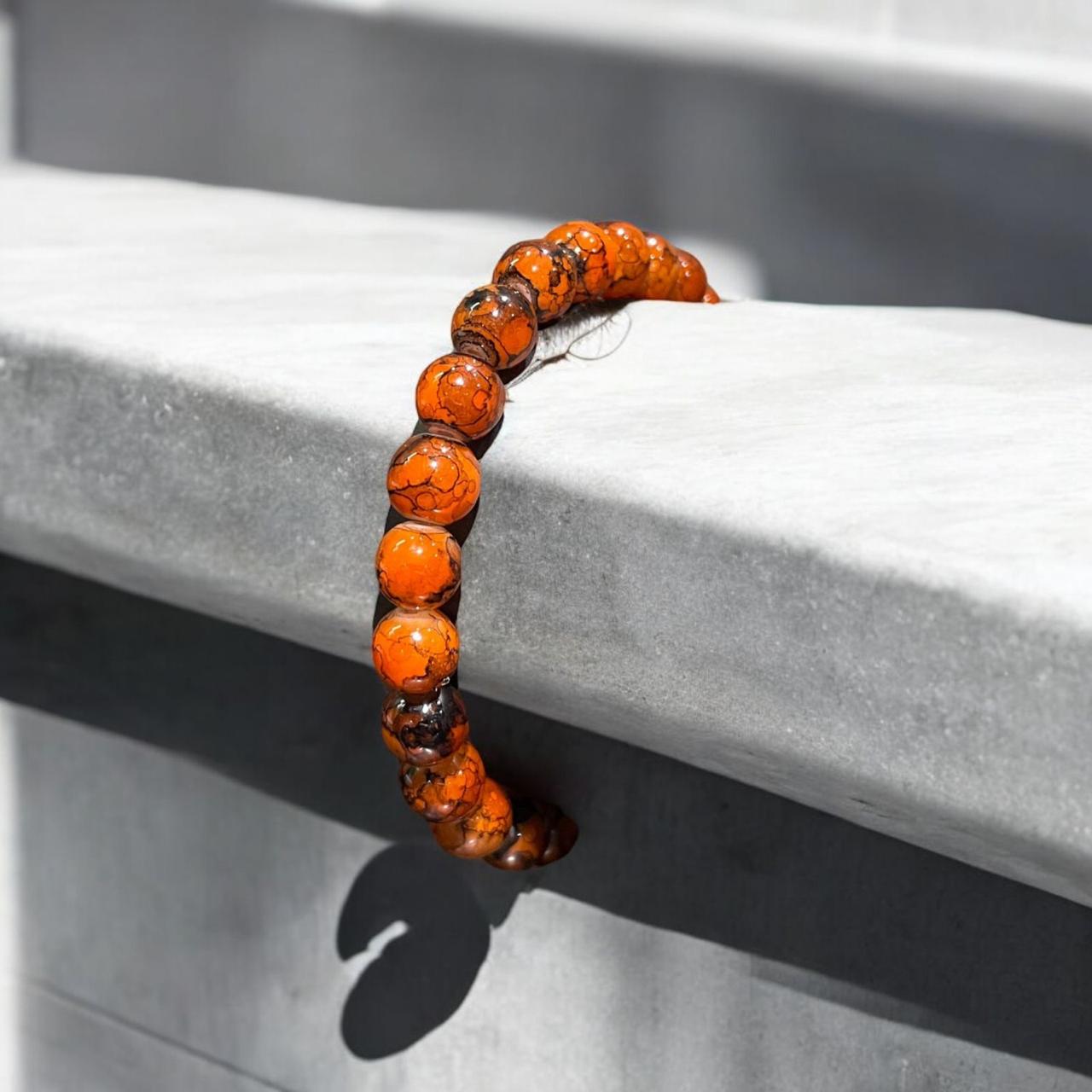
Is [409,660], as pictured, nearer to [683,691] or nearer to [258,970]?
[683,691]

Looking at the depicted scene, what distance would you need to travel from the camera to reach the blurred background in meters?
1.22

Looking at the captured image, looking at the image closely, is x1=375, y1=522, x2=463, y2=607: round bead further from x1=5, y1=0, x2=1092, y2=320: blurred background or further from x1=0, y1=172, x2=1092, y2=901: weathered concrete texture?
x1=5, y1=0, x2=1092, y2=320: blurred background

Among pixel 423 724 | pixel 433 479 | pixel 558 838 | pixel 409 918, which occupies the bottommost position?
pixel 409 918

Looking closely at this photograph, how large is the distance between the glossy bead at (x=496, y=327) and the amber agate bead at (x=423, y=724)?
0.59 feet

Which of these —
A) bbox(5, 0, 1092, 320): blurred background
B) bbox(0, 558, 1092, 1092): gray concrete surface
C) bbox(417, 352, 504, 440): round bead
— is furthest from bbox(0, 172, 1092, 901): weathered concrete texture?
bbox(5, 0, 1092, 320): blurred background

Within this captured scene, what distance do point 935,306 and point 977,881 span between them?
63 centimetres

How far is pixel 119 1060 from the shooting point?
117 centimetres

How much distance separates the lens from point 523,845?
843mm

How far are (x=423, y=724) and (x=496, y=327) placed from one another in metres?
0.21

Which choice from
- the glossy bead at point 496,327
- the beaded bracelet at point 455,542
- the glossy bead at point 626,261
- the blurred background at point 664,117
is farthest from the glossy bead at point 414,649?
the blurred background at point 664,117

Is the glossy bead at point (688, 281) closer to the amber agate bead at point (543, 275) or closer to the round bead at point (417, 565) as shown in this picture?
the amber agate bead at point (543, 275)

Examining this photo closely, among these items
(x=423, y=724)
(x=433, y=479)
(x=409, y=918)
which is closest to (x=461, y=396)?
(x=433, y=479)

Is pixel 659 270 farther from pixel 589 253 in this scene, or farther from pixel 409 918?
pixel 409 918

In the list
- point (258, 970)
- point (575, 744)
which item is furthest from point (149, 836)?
point (575, 744)
